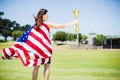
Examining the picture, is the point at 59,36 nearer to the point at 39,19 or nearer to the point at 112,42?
the point at 112,42

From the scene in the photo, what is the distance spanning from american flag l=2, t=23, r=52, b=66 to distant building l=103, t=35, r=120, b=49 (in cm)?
5551

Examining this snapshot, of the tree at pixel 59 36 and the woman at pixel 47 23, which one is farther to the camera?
the tree at pixel 59 36

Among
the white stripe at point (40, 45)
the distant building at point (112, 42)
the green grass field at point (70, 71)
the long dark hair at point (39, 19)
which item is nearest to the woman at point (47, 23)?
the long dark hair at point (39, 19)

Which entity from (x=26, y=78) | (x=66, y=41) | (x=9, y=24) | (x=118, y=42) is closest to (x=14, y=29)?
(x=9, y=24)

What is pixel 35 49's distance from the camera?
431cm

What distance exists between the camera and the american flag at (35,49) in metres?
4.31

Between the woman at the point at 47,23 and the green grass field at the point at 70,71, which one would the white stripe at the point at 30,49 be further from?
the green grass field at the point at 70,71

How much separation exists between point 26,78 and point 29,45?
230 cm

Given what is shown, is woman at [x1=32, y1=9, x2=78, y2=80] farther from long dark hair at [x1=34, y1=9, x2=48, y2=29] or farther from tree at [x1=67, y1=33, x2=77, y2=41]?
tree at [x1=67, y1=33, x2=77, y2=41]

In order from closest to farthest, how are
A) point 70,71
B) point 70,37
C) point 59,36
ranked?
point 70,71 → point 59,36 → point 70,37

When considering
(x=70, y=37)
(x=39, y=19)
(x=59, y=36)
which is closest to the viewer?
(x=39, y=19)

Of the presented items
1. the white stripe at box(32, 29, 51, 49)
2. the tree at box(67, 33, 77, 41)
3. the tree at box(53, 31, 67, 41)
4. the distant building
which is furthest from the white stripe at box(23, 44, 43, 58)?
the tree at box(67, 33, 77, 41)

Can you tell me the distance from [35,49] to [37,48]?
0.04 meters

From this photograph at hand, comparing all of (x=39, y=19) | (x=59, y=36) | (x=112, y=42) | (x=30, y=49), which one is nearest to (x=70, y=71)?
(x=30, y=49)
